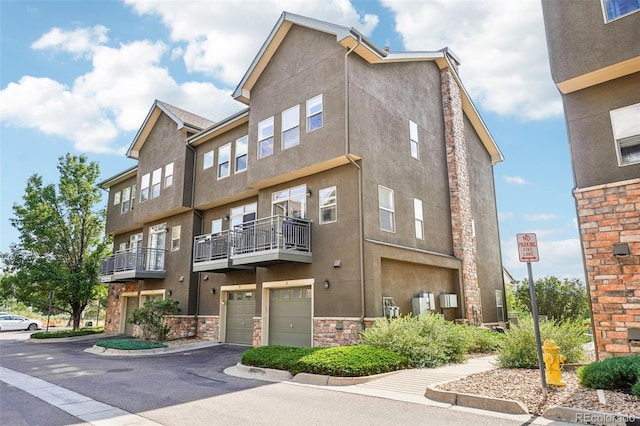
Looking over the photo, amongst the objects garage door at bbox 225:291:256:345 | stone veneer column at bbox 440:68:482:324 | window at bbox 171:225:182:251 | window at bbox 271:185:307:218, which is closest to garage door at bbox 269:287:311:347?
garage door at bbox 225:291:256:345

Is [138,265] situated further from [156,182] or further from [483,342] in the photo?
[483,342]

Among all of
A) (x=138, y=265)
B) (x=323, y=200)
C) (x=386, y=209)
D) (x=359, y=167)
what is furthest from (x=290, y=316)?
(x=138, y=265)

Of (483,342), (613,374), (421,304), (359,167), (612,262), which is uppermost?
(359,167)

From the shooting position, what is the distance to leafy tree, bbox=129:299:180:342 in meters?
18.1

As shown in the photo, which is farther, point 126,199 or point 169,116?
point 126,199

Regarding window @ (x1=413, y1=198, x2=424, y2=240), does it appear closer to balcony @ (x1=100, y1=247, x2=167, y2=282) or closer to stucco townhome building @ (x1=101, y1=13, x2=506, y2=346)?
stucco townhome building @ (x1=101, y1=13, x2=506, y2=346)

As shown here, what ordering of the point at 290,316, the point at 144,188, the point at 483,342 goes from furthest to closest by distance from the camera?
the point at 144,188, the point at 290,316, the point at 483,342

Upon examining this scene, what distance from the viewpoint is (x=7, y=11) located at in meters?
12.9

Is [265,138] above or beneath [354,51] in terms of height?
beneath

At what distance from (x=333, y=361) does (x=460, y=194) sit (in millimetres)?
11038

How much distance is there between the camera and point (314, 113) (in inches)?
578

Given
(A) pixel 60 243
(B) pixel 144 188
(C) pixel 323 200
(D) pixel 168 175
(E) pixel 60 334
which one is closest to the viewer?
(C) pixel 323 200

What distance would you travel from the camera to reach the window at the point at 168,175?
69.7 feet

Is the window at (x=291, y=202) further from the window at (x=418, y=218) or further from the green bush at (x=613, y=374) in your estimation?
the green bush at (x=613, y=374)
